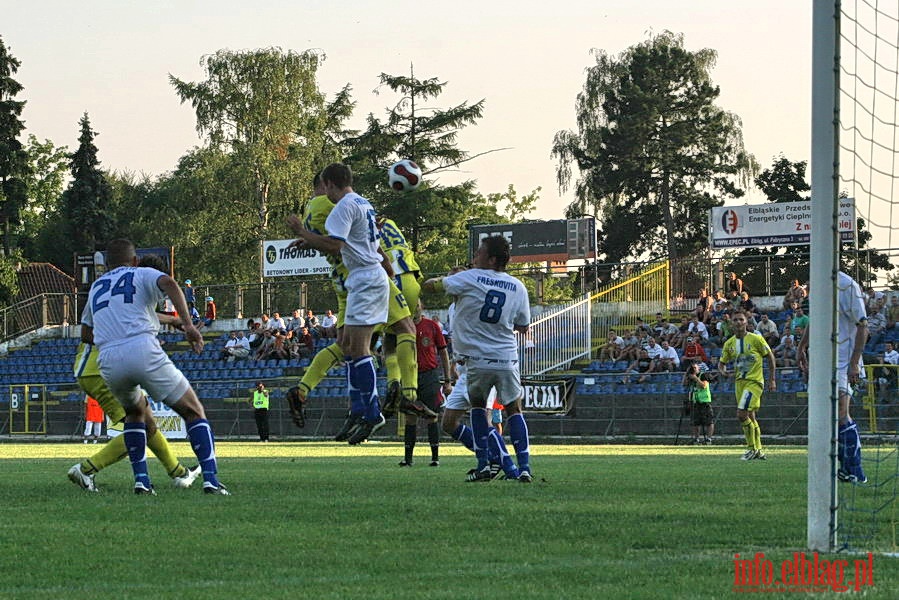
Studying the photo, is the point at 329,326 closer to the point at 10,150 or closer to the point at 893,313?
the point at 893,313

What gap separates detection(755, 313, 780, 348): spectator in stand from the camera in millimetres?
32469

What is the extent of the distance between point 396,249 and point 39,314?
1782 inches

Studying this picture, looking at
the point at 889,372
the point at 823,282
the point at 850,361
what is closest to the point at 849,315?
the point at 850,361

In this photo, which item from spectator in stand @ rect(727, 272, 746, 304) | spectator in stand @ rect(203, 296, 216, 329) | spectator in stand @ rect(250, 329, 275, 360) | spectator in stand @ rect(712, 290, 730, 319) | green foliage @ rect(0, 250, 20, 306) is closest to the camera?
spectator in stand @ rect(712, 290, 730, 319)

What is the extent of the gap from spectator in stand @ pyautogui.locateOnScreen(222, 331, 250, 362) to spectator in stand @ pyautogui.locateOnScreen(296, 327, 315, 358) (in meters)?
A: 2.49

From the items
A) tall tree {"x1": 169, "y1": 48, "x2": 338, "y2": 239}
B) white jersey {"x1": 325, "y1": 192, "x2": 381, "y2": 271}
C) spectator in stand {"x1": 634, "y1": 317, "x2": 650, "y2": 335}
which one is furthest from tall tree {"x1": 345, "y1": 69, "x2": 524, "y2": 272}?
white jersey {"x1": 325, "y1": 192, "x2": 381, "y2": 271}

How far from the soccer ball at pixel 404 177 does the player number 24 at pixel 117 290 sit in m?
2.89

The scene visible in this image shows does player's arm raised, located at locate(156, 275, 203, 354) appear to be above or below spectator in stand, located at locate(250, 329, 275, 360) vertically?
above

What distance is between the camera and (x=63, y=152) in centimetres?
7581

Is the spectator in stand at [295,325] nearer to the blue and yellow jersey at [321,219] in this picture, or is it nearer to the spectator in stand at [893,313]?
the spectator in stand at [893,313]

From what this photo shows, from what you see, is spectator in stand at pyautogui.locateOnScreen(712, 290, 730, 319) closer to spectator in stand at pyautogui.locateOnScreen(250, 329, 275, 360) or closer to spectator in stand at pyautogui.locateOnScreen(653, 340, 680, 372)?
spectator in stand at pyautogui.locateOnScreen(653, 340, 680, 372)

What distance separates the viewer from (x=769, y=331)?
3262 centimetres

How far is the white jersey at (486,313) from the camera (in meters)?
12.2

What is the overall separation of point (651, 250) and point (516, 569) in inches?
2735
